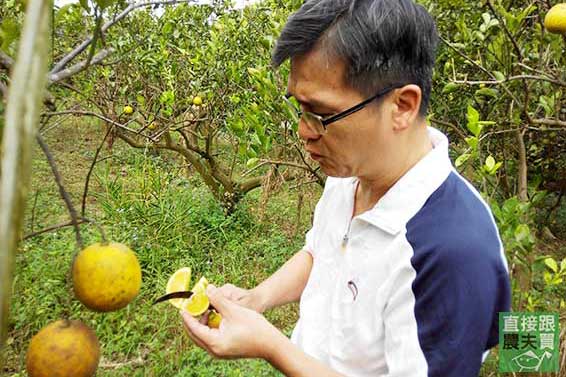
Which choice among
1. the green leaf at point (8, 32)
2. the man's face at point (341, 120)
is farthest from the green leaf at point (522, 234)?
the green leaf at point (8, 32)

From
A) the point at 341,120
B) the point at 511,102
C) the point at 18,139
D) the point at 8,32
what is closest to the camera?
the point at 18,139

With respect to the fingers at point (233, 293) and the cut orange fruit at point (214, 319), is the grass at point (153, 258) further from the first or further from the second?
the cut orange fruit at point (214, 319)

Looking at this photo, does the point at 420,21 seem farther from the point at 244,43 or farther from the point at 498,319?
→ the point at 244,43

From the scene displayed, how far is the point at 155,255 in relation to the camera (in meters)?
3.84

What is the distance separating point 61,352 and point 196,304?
614 mm

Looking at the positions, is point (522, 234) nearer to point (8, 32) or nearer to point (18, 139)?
point (8, 32)

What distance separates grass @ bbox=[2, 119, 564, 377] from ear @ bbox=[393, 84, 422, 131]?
1.49 meters

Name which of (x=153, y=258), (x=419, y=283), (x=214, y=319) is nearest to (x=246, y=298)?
(x=214, y=319)

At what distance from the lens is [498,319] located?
1.11 m

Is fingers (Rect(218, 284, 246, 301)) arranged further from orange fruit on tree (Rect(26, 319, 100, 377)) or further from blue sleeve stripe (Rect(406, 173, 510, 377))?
orange fruit on tree (Rect(26, 319, 100, 377))

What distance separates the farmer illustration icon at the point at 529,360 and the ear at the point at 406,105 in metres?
0.95

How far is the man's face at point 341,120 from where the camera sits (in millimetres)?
1094

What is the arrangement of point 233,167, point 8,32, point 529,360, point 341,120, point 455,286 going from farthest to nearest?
point 233,167, point 529,360, point 341,120, point 455,286, point 8,32

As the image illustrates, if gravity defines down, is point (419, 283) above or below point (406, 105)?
below
